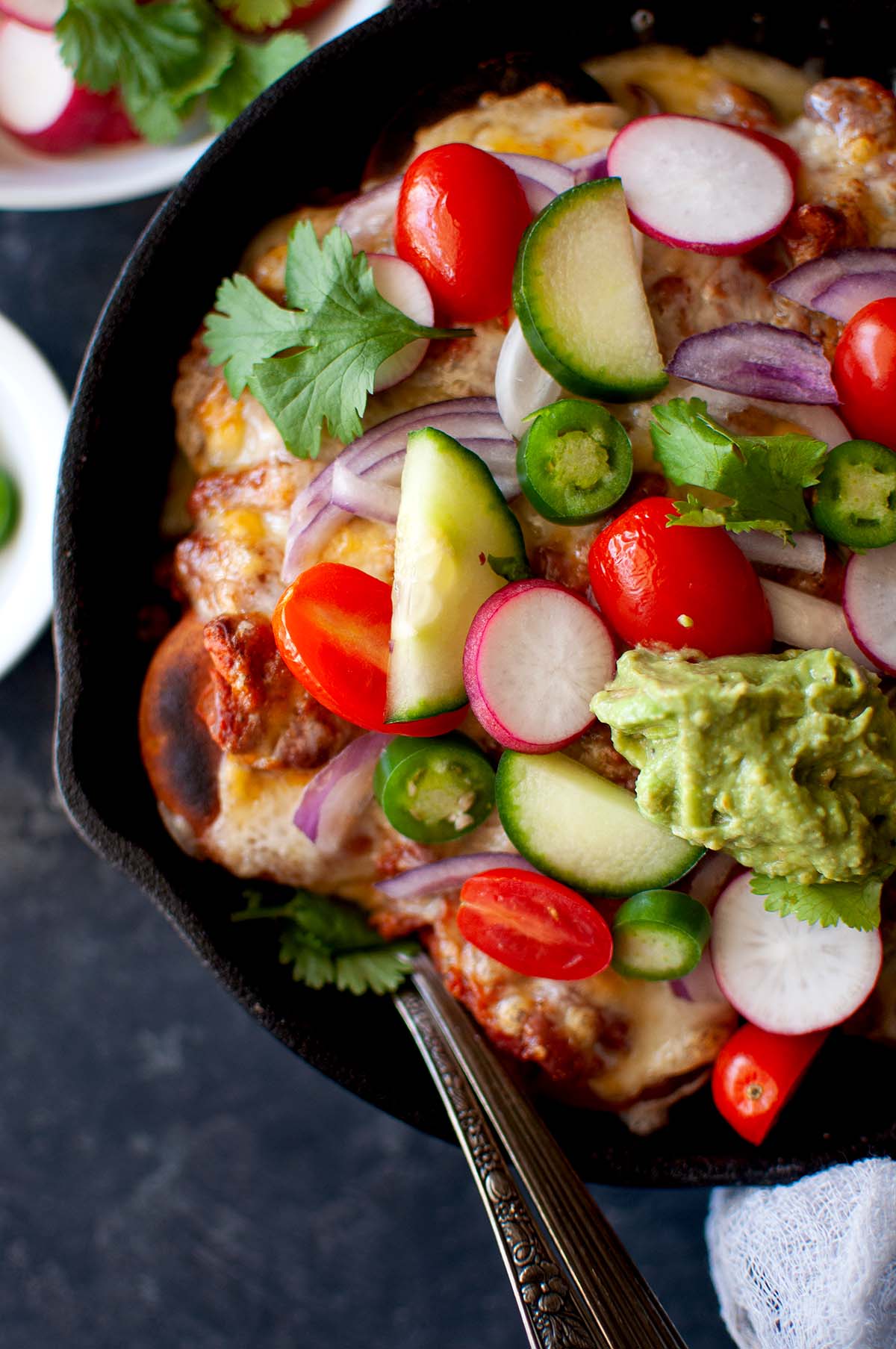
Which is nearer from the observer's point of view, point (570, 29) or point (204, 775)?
point (204, 775)

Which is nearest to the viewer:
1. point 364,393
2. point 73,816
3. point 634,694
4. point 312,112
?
point 634,694

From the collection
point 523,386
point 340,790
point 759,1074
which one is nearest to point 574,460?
point 523,386

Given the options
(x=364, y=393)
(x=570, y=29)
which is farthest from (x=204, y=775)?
(x=570, y=29)

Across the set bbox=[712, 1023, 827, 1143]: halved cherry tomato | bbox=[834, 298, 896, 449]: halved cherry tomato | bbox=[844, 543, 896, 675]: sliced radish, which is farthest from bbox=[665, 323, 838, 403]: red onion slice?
bbox=[712, 1023, 827, 1143]: halved cherry tomato

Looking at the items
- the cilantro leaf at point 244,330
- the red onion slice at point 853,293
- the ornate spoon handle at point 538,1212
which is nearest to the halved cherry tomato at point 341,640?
the cilantro leaf at point 244,330

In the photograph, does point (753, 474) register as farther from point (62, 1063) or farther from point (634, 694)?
point (62, 1063)

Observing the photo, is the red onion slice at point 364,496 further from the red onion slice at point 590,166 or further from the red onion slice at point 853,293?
the red onion slice at point 853,293
